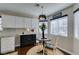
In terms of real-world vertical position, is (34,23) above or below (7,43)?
above

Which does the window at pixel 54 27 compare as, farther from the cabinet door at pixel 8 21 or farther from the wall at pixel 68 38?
the cabinet door at pixel 8 21

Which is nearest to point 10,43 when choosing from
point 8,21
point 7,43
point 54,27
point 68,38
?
point 7,43

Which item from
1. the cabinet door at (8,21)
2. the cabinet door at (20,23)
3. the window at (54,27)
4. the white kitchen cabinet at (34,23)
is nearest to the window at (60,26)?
the window at (54,27)

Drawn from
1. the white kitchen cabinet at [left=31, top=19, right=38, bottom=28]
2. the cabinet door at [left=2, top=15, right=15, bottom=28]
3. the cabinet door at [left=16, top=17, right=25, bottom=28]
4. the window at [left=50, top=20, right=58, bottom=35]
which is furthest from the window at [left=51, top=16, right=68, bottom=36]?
the cabinet door at [left=2, top=15, right=15, bottom=28]

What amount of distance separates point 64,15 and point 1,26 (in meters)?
0.95

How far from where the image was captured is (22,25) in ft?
4.54

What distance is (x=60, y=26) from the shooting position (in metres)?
1.33

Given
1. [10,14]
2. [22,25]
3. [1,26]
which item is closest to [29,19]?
[22,25]

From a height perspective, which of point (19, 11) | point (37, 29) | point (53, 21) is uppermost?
point (19, 11)

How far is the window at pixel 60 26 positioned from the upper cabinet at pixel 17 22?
0.96 ft

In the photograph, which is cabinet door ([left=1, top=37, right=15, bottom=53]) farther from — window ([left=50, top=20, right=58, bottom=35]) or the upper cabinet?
window ([left=50, top=20, right=58, bottom=35])

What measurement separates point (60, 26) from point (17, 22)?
0.69 metres

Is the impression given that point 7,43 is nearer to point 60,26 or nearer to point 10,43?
point 10,43

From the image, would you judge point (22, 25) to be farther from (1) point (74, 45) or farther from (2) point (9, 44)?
(1) point (74, 45)
